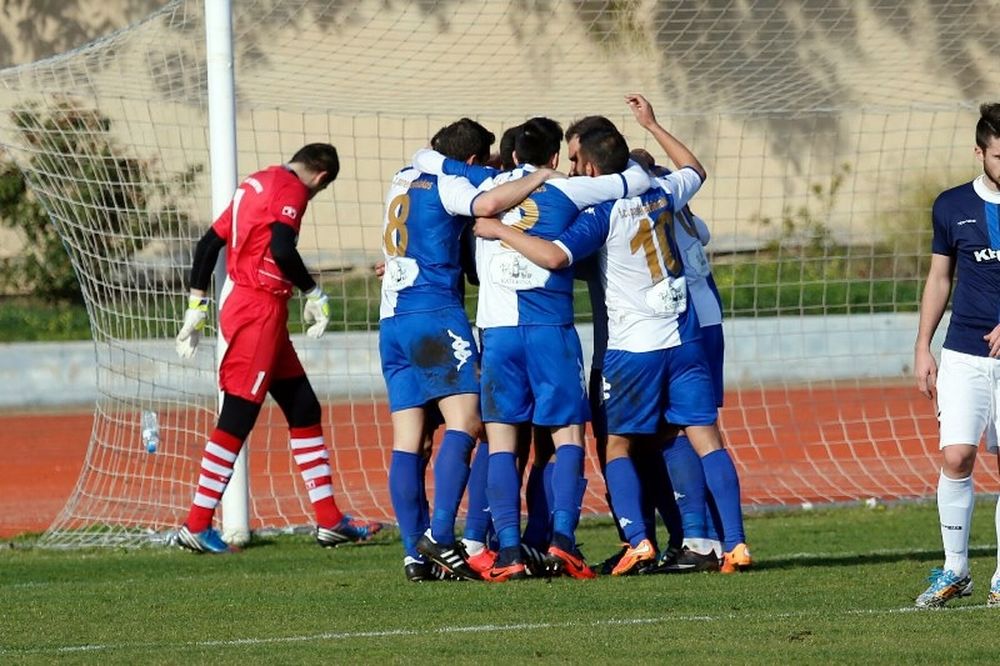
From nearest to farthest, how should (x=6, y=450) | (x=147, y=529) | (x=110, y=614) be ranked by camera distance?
1. (x=110, y=614)
2. (x=147, y=529)
3. (x=6, y=450)

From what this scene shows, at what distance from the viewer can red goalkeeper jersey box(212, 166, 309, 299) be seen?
355 inches

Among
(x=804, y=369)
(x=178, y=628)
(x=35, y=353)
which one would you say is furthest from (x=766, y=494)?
(x=35, y=353)

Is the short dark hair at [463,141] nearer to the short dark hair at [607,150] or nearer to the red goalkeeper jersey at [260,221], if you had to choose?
the short dark hair at [607,150]

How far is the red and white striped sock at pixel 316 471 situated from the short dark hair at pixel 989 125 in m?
4.54

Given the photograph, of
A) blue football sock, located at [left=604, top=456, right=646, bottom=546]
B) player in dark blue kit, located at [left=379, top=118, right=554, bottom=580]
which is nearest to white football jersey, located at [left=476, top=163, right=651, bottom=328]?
player in dark blue kit, located at [left=379, top=118, right=554, bottom=580]

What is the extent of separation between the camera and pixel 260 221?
903 centimetres

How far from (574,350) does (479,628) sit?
6.12ft

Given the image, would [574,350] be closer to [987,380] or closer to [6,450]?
[987,380]

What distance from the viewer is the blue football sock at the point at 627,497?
7.58 meters

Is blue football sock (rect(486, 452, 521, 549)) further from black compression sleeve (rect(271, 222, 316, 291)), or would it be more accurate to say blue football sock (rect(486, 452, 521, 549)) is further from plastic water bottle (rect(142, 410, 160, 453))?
plastic water bottle (rect(142, 410, 160, 453))

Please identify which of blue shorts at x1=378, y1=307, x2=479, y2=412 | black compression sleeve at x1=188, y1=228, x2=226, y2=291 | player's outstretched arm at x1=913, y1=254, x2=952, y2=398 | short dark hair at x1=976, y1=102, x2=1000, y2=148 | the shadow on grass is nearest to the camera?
short dark hair at x1=976, y1=102, x2=1000, y2=148

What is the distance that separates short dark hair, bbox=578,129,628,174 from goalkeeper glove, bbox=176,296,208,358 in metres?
2.61

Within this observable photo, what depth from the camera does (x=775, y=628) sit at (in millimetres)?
5793

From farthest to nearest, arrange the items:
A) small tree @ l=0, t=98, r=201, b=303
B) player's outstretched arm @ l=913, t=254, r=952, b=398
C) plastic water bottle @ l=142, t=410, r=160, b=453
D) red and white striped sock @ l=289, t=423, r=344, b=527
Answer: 1. small tree @ l=0, t=98, r=201, b=303
2. plastic water bottle @ l=142, t=410, r=160, b=453
3. red and white striped sock @ l=289, t=423, r=344, b=527
4. player's outstretched arm @ l=913, t=254, r=952, b=398
